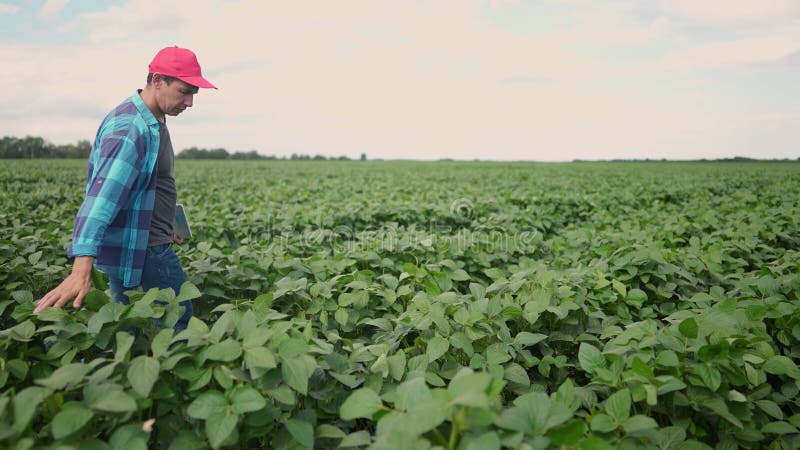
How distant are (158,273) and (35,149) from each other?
65.6 meters

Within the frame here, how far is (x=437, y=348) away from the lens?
1.96 metres

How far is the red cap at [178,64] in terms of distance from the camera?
250 cm

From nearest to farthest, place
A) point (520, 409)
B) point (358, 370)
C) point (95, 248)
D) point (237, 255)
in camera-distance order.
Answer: point (520, 409)
point (358, 370)
point (95, 248)
point (237, 255)

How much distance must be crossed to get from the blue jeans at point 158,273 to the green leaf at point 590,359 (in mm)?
2192

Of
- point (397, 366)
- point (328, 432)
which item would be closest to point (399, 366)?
point (397, 366)

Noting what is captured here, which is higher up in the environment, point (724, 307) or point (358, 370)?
point (724, 307)

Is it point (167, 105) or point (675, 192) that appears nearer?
point (167, 105)

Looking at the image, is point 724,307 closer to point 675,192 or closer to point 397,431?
point 397,431

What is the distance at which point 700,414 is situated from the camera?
1.94 meters

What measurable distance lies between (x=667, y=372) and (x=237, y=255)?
286cm

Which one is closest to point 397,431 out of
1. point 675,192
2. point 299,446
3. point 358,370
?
point 299,446

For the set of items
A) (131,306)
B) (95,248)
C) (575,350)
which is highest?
(95,248)

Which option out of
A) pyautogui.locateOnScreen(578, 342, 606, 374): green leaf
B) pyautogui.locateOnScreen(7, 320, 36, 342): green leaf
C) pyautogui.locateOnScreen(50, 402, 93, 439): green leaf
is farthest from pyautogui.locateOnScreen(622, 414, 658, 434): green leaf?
pyautogui.locateOnScreen(7, 320, 36, 342): green leaf

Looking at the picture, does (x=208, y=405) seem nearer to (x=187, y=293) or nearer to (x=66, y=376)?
(x=66, y=376)
